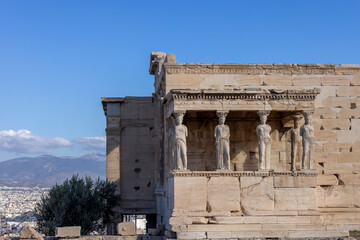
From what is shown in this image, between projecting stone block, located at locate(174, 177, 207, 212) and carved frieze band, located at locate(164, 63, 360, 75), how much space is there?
11.2 ft

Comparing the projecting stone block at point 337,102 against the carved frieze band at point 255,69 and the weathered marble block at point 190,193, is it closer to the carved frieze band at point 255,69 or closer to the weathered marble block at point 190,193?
the carved frieze band at point 255,69

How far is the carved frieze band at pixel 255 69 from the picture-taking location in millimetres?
17188

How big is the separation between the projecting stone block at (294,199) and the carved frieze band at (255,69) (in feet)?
11.9

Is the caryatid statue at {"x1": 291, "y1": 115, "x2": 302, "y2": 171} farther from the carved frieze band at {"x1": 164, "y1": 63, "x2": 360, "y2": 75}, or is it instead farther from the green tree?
the green tree

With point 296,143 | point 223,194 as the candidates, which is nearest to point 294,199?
point 296,143

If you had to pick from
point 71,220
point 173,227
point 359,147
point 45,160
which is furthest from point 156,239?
point 45,160

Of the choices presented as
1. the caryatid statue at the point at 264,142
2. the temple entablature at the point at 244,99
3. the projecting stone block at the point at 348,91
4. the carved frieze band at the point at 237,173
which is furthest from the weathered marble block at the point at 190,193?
the projecting stone block at the point at 348,91

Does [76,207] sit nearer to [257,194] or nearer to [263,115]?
[257,194]

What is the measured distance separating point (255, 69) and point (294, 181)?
3.57 meters

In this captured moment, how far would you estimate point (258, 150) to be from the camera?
53.7 ft

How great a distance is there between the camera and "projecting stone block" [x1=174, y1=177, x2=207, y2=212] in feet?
50.7

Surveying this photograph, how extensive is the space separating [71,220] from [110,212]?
1.75 metres

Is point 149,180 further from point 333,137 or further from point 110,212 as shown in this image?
point 333,137

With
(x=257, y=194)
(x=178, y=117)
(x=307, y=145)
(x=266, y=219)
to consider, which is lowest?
(x=266, y=219)
